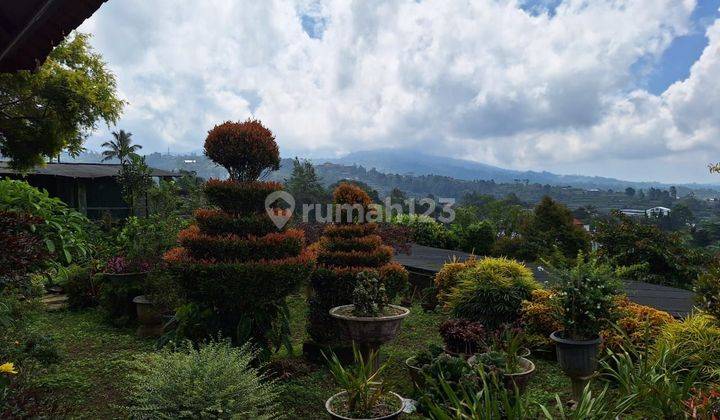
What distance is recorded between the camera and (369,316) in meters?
6.29

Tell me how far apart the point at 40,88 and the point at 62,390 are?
648cm

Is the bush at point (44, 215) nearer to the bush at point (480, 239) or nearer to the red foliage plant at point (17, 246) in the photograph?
Result: the red foliage plant at point (17, 246)

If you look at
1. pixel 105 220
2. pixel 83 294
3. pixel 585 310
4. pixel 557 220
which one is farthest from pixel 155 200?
pixel 585 310

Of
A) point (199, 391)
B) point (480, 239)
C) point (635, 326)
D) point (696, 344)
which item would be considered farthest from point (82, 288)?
point (480, 239)

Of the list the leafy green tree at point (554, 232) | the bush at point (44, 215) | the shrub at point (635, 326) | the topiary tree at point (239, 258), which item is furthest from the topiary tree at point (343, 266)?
the leafy green tree at point (554, 232)

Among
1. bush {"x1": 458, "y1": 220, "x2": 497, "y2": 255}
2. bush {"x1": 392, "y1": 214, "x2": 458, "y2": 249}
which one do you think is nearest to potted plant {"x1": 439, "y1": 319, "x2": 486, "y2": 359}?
bush {"x1": 392, "y1": 214, "x2": 458, "y2": 249}

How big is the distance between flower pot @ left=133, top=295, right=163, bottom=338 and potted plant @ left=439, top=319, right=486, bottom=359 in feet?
16.2

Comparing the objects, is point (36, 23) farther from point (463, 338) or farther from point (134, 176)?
point (134, 176)

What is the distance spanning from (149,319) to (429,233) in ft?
42.6

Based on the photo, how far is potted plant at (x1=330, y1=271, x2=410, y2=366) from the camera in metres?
6.08

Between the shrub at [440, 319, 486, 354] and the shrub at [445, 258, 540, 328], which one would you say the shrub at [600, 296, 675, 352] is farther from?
the shrub at [440, 319, 486, 354]

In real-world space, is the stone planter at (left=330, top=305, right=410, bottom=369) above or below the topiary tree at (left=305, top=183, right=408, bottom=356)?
below

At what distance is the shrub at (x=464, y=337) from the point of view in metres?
5.90

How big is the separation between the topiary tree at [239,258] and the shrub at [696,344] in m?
4.13
